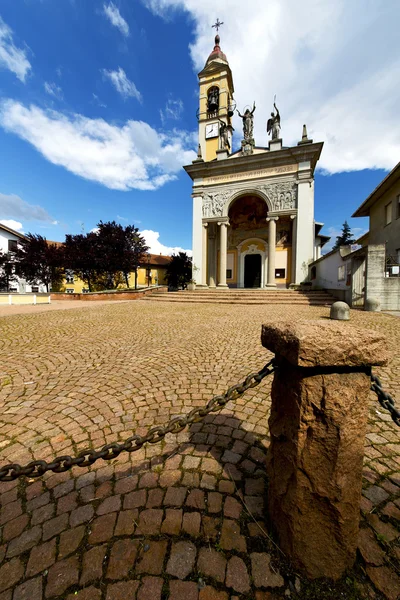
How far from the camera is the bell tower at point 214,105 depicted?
28703mm

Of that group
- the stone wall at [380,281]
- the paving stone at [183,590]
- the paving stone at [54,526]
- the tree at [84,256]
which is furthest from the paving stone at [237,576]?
the tree at [84,256]

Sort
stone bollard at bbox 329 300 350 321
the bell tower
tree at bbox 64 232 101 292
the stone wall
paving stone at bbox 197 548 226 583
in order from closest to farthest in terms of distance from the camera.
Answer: paving stone at bbox 197 548 226 583
stone bollard at bbox 329 300 350 321
the stone wall
tree at bbox 64 232 101 292
the bell tower

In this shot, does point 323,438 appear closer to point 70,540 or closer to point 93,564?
point 93,564

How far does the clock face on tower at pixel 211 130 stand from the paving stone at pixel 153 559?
112 feet

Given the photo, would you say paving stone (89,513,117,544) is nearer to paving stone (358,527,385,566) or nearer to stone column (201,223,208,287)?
paving stone (358,527,385,566)

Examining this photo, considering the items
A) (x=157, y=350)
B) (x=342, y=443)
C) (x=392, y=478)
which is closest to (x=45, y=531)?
(x=342, y=443)

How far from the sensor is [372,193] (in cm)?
1705

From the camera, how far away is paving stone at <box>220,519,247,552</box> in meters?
1.36

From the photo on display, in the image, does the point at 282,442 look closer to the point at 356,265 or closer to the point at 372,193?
the point at 356,265

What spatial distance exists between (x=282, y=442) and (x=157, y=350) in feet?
12.8

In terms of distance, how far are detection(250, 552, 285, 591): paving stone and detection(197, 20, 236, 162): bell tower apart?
32356 millimetres

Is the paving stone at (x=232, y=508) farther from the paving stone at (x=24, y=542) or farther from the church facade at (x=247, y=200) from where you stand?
the church facade at (x=247, y=200)

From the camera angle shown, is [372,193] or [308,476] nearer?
[308,476]

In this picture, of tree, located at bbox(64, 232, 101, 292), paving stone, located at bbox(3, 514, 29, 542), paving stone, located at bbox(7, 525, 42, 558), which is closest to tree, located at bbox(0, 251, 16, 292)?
tree, located at bbox(64, 232, 101, 292)
